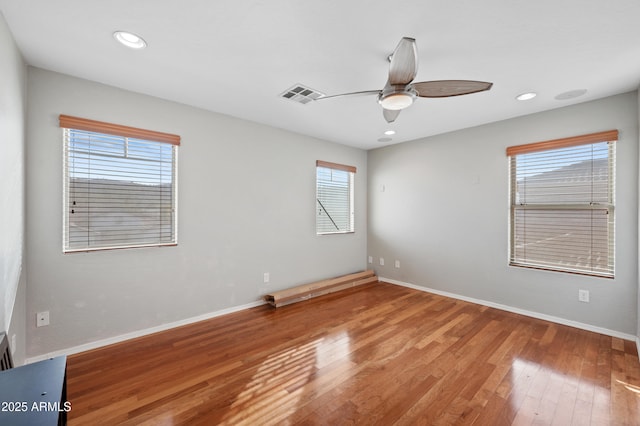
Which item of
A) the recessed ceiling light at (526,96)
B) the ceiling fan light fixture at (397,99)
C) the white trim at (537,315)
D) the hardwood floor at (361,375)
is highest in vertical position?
the recessed ceiling light at (526,96)

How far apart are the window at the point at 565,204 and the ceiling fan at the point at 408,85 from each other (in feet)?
6.97

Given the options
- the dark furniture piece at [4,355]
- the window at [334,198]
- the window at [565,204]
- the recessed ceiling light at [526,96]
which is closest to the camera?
the dark furniture piece at [4,355]

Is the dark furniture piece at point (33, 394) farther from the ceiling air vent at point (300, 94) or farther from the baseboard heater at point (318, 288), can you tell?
the baseboard heater at point (318, 288)

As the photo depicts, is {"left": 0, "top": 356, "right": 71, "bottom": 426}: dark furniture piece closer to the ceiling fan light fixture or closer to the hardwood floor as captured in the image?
the hardwood floor

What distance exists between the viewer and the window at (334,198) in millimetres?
4688

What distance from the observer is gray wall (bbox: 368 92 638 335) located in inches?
113

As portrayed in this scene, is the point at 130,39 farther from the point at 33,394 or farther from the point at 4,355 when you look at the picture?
the point at 33,394

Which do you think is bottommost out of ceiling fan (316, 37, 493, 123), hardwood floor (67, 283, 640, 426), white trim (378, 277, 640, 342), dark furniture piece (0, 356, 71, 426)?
hardwood floor (67, 283, 640, 426)

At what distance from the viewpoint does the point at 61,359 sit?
1.10m

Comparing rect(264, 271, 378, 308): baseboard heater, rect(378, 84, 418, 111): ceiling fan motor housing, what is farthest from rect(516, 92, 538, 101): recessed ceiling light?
rect(264, 271, 378, 308): baseboard heater

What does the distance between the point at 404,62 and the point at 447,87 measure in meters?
0.49

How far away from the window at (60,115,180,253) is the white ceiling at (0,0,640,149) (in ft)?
1.67

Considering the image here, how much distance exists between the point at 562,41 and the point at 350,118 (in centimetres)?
211

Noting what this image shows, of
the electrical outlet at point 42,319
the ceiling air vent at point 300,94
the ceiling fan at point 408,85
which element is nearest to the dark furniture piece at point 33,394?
the electrical outlet at point 42,319
